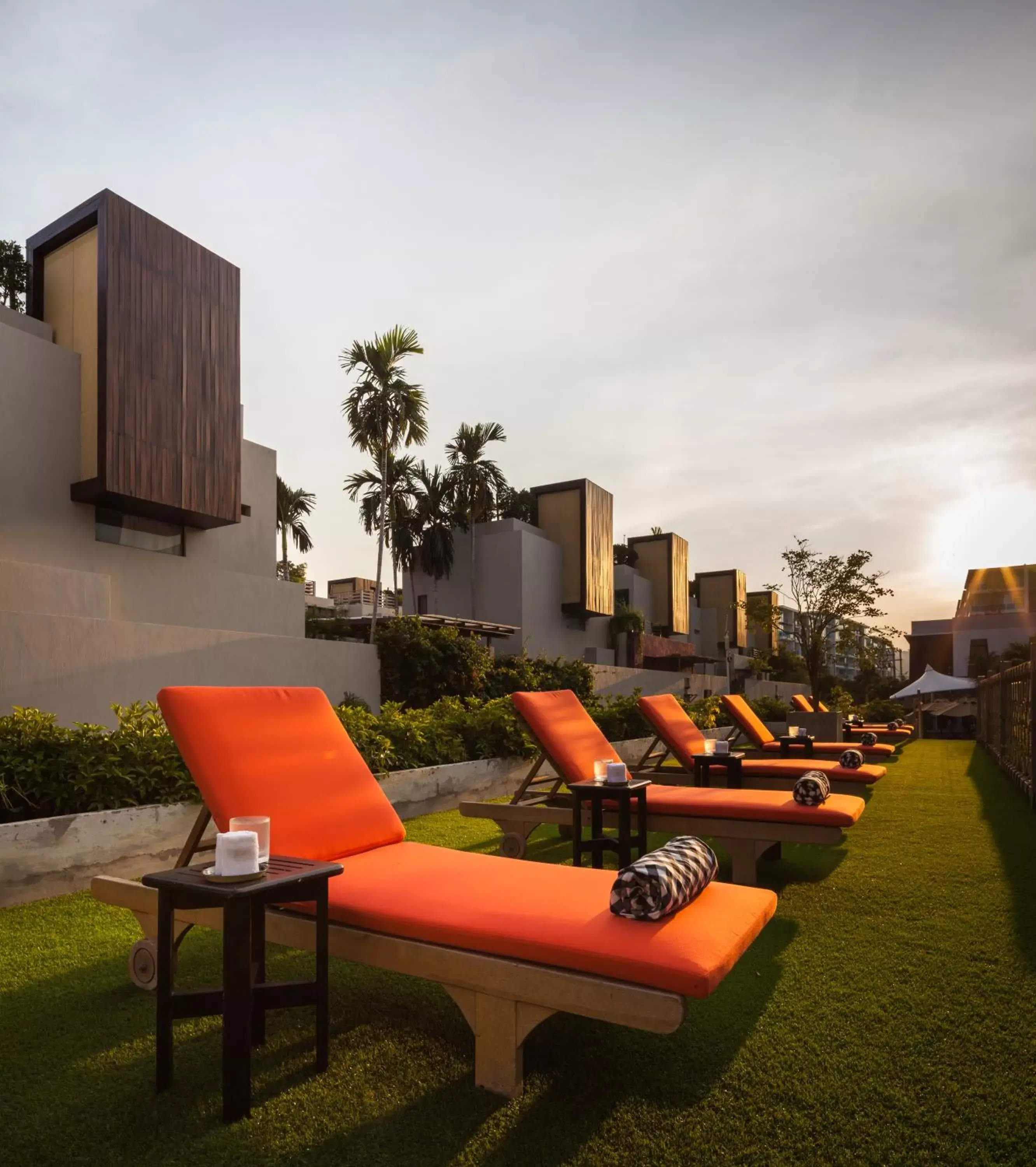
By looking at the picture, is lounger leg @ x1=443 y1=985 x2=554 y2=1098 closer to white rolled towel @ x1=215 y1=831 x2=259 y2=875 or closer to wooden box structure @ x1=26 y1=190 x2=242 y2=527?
white rolled towel @ x1=215 y1=831 x2=259 y2=875

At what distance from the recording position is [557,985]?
212cm

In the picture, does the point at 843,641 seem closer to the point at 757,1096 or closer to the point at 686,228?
the point at 686,228

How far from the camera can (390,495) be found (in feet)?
82.6

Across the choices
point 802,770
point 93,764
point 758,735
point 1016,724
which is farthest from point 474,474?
point 93,764

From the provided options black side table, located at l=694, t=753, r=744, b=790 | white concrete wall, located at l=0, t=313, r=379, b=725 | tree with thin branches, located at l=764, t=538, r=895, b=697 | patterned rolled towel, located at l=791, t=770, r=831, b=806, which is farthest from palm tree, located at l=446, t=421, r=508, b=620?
patterned rolled towel, located at l=791, t=770, r=831, b=806

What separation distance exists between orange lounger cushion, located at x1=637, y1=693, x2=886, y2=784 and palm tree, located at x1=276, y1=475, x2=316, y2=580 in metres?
24.1

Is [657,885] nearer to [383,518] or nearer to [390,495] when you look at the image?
[383,518]

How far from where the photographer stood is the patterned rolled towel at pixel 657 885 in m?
2.29

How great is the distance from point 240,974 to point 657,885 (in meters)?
1.18

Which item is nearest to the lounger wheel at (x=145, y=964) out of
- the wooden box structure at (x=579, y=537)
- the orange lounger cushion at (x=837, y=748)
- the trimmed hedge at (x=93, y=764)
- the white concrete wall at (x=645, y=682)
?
the trimmed hedge at (x=93, y=764)

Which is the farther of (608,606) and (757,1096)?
(608,606)

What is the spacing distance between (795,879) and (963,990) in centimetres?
178

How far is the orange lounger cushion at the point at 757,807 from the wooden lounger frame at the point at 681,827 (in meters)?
0.03

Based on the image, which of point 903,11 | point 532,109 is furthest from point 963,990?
point 532,109
